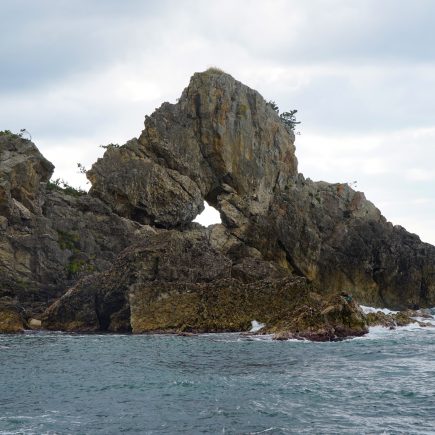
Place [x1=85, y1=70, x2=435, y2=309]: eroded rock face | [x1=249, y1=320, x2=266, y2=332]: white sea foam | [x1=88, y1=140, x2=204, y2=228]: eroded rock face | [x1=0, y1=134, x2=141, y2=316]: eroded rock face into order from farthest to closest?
[x1=85, y1=70, x2=435, y2=309]: eroded rock face
[x1=88, y1=140, x2=204, y2=228]: eroded rock face
[x1=0, y1=134, x2=141, y2=316]: eroded rock face
[x1=249, y1=320, x2=266, y2=332]: white sea foam

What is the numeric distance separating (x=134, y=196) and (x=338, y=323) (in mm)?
33206

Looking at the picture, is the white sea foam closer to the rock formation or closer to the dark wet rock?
the rock formation

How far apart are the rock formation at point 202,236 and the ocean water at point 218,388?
31.7 ft

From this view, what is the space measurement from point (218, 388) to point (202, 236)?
4530cm

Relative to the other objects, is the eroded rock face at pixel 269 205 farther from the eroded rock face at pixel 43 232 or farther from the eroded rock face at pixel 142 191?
the eroded rock face at pixel 43 232

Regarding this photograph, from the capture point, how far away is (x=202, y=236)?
69.6 metres

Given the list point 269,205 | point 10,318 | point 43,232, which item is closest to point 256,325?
point 10,318

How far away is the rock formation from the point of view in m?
50.2

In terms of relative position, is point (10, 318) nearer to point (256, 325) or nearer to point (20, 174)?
point (20, 174)

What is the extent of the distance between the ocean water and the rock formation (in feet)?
31.7

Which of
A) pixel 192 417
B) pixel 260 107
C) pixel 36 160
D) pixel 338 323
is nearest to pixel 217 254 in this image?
pixel 338 323

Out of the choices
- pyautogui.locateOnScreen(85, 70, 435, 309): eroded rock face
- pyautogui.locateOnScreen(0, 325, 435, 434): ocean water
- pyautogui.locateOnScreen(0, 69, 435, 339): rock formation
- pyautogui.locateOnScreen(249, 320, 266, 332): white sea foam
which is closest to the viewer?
pyautogui.locateOnScreen(0, 325, 435, 434): ocean water

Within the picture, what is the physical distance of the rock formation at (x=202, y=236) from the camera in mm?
50219

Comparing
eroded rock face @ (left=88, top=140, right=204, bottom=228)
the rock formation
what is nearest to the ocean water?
the rock formation
